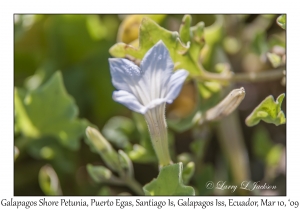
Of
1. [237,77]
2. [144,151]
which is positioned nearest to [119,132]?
[144,151]

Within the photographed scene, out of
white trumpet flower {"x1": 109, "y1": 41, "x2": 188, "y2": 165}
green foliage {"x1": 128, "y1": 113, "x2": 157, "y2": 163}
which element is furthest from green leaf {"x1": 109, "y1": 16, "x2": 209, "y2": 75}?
green foliage {"x1": 128, "y1": 113, "x2": 157, "y2": 163}

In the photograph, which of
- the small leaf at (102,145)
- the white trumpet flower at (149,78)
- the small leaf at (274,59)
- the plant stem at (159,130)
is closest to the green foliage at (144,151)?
the small leaf at (102,145)

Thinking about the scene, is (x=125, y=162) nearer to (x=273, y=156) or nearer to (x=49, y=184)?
(x=49, y=184)

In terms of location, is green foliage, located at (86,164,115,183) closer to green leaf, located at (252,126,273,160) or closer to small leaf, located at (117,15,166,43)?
small leaf, located at (117,15,166,43)
